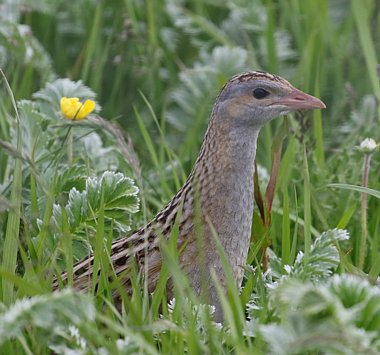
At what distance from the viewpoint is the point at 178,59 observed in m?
6.11

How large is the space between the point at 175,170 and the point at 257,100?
0.79 m

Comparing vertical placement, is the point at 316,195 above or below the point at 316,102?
below

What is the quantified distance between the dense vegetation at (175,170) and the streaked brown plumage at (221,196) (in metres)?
0.09

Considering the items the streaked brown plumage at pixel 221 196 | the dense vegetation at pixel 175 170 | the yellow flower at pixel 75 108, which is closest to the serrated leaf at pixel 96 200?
the dense vegetation at pixel 175 170

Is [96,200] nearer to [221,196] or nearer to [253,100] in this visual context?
[221,196]

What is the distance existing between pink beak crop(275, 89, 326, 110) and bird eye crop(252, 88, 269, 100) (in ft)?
0.15

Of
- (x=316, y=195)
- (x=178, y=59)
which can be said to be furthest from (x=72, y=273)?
(x=178, y=59)

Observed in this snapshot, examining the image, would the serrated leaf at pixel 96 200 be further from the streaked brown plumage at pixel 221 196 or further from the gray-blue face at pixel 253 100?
the gray-blue face at pixel 253 100

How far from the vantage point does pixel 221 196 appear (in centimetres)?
363

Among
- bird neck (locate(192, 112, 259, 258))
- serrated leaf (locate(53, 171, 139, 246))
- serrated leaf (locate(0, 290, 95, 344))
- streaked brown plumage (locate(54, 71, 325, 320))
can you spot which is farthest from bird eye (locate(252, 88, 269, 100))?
serrated leaf (locate(0, 290, 95, 344))

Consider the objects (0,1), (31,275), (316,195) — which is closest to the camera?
(31,275)

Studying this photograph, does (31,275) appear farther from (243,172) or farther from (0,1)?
(0,1)

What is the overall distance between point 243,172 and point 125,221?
45 cm

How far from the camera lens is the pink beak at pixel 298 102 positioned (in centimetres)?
374
